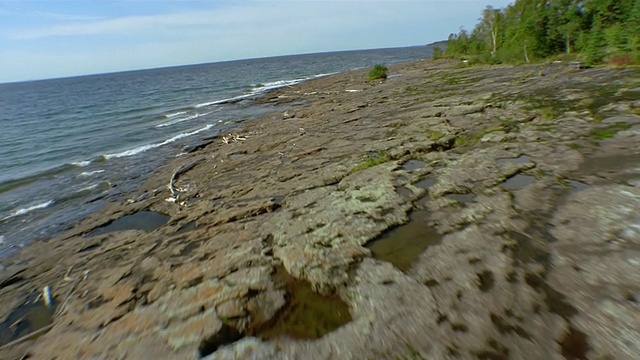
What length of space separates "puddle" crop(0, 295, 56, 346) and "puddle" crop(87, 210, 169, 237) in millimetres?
2919

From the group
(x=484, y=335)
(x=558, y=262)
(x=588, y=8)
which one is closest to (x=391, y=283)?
(x=484, y=335)

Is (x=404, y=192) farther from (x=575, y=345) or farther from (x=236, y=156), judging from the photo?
(x=236, y=156)

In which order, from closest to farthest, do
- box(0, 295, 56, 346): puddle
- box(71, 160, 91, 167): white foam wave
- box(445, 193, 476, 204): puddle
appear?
box(0, 295, 56, 346): puddle
box(445, 193, 476, 204): puddle
box(71, 160, 91, 167): white foam wave

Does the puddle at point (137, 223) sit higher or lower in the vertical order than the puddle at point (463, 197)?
lower


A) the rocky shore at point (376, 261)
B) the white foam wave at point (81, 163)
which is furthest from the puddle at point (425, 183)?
the white foam wave at point (81, 163)

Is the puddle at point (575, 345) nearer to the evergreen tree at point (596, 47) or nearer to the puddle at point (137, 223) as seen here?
the puddle at point (137, 223)

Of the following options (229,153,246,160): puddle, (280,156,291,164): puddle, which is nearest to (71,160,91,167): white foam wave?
(229,153,246,160): puddle

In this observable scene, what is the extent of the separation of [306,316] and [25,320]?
583cm

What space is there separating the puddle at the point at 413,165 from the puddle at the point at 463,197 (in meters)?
2.03

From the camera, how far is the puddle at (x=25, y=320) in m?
5.37

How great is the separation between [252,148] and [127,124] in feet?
70.1

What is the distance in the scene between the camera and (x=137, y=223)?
30.2 feet

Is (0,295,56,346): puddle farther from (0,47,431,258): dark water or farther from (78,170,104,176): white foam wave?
(78,170,104,176): white foam wave

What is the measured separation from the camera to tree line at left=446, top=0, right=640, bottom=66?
23578 millimetres
